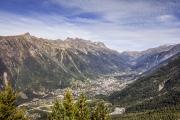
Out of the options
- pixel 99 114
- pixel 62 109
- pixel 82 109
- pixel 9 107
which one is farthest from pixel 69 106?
pixel 9 107

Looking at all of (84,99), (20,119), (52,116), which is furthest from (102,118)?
(20,119)

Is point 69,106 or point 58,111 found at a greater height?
point 69,106

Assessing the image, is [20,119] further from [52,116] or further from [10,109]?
[52,116]

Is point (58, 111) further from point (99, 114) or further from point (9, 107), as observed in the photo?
point (9, 107)

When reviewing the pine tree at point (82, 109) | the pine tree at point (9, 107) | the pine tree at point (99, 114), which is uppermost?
the pine tree at point (9, 107)

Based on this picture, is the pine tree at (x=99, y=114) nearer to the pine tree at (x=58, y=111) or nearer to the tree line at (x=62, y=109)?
the tree line at (x=62, y=109)

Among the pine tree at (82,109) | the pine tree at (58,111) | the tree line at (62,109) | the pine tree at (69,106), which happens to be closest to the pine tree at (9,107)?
the tree line at (62,109)

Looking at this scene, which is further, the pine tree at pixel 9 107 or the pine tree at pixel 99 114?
the pine tree at pixel 99 114
